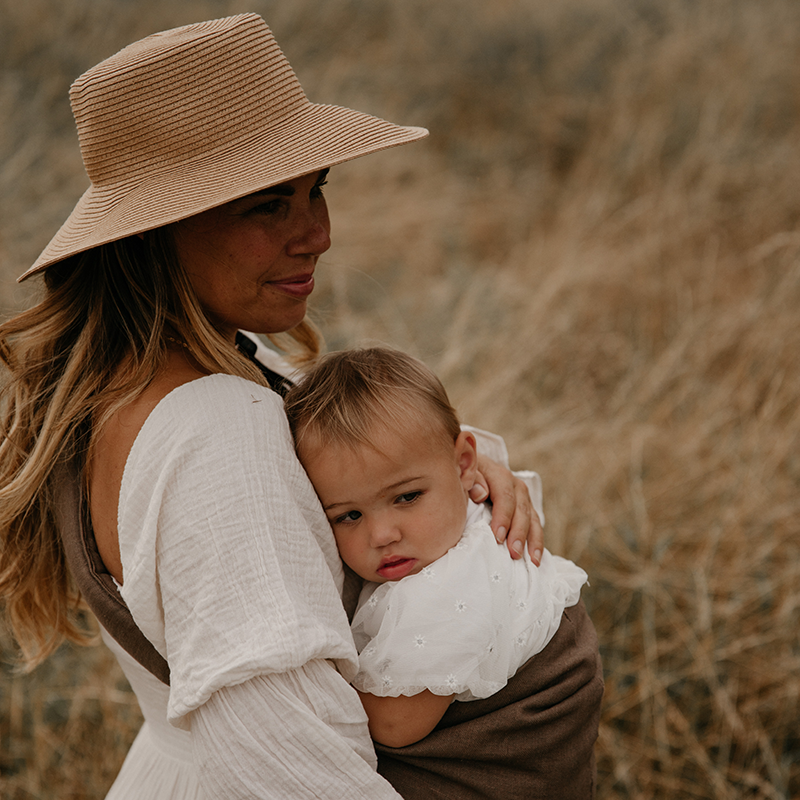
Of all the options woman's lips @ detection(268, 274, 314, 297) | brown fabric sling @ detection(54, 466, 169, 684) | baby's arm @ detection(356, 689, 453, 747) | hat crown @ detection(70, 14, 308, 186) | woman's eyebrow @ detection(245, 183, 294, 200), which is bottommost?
baby's arm @ detection(356, 689, 453, 747)

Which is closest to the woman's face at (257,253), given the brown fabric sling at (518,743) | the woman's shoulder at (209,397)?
the woman's shoulder at (209,397)

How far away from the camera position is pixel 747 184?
236 inches

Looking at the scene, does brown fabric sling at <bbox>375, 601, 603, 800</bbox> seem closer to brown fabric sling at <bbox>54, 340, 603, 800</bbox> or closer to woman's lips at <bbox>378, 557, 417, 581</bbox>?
Result: brown fabric sling at <bbox>54, 340, 603, 800</bbox>

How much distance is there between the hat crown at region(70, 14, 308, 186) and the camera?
146 cm

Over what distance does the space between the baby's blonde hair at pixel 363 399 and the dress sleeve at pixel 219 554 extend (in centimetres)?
18

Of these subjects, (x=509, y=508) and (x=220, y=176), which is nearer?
(x=220, y=176)

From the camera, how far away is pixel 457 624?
142 cm

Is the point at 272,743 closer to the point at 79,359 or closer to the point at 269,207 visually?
the point at 79,359

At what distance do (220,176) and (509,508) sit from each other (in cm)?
89

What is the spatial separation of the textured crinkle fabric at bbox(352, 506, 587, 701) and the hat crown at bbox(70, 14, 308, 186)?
875 millimetres

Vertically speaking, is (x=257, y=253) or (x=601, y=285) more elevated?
(x=257, y=253)

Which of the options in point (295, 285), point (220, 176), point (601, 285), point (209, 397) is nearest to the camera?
point (209, 397)

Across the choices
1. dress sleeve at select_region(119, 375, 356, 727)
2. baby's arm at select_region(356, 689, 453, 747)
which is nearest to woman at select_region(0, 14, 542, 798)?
dress sleeve at select_region(119, 375, 356, 727)

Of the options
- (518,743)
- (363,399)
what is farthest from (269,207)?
(518,743)
